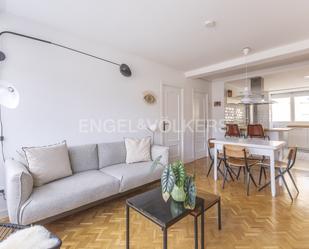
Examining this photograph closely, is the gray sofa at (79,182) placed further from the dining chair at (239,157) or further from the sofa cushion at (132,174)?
the dining chair at (239,157)

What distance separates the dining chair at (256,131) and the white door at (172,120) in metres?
1.75

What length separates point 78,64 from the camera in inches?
107

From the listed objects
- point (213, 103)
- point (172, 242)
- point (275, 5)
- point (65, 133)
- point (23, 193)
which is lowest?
point (172, 242)

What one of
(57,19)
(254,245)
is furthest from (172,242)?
(57,19)

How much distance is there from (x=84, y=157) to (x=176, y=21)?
227 centimetres

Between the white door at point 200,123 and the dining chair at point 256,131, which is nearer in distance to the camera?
the dining chair at point 256,131

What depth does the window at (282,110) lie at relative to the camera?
23.3ft

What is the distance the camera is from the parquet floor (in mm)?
1666

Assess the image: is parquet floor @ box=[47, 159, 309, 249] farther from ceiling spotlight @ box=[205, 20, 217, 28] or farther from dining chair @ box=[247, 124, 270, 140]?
ceiling spotlight @ box=[205, 20, 217, 28]

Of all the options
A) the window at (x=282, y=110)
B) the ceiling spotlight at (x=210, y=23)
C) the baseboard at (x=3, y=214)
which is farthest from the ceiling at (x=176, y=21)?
the window at (x=282, y=110)

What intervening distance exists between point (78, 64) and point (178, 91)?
2484 mm

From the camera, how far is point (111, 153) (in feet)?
9.37

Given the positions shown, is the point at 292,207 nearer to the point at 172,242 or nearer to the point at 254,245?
the point at 254,245

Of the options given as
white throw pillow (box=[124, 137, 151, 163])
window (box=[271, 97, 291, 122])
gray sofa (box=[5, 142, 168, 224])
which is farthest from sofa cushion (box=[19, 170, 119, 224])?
window (box=[271, 97, 291, 122])
